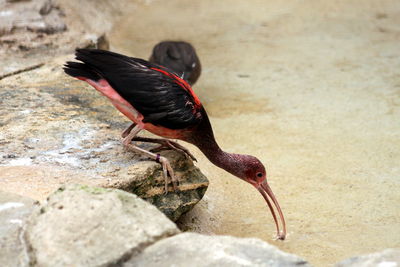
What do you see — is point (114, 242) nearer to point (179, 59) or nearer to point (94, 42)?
point (179, 59)

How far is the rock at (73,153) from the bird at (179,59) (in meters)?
1.51

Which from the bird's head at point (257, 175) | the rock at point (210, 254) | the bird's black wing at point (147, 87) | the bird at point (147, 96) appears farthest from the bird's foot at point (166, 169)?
the rock at point (210, 254)

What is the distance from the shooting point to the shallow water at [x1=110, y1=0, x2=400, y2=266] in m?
4.54

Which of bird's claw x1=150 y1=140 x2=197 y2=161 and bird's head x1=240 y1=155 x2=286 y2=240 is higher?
bird's claw x1=150 y1=140 x2=197 y2=161

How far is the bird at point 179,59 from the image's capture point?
661 centimetres

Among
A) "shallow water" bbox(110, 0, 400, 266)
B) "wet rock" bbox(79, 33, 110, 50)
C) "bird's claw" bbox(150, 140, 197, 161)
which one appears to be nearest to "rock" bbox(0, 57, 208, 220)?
"bird's claw" bbox(150, 140, 197, 161)

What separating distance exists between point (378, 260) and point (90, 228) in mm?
1295

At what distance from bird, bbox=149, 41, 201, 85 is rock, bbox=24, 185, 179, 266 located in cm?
367

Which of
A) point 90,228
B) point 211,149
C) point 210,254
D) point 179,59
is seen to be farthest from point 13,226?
point 179,59

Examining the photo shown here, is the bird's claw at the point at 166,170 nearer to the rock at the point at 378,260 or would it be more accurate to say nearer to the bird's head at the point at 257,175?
the bird's head at the point at 257,175

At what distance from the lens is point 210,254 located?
9.02ft

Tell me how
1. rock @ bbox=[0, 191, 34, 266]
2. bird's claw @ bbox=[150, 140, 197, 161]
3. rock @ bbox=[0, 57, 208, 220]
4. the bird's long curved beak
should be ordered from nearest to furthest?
rock @ bbox=[0, 191, 34, 266] < rock @ bbox=[0, 57, 208, 220] < the bird's long curved beak < bird's claw @ bbox=[150, 140, 197, 161]

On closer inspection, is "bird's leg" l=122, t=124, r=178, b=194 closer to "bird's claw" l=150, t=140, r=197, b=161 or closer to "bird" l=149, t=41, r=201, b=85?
"bird's claw" l=150, t=140, r=197, b=161

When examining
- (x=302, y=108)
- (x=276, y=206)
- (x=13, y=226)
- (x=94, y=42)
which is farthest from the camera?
(x=94, y=42)
